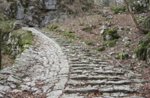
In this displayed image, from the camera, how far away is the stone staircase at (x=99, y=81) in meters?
6.69

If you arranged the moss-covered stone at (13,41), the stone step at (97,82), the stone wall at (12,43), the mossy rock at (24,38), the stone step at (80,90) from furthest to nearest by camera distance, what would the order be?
the moss-covered stone at (13,41), the stone wall at (12,43), the mossy rock at (24,38), the stone step at (97,82), the stone step at (80,90)

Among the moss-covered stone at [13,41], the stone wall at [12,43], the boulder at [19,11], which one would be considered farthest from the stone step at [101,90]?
the boulder at [19,11]

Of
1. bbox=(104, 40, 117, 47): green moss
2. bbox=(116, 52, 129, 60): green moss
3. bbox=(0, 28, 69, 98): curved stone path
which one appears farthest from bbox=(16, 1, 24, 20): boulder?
bbox=(116, 52, 129, 60): green moss

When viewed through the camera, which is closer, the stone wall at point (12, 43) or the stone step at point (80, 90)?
the stone step at point (80, 90)

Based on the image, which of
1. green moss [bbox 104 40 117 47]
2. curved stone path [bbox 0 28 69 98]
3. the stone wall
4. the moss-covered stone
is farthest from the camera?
the moss-covered stone

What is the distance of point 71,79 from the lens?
787 cm

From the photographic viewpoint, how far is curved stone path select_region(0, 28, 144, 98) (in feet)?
22.2

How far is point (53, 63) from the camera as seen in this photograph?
10312 mm

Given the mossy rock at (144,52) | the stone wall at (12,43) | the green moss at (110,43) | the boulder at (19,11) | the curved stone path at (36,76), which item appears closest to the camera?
the curved stone path at (36,76)

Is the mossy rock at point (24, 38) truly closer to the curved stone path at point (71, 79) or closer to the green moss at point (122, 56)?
the curved stone path at point (71, 79)

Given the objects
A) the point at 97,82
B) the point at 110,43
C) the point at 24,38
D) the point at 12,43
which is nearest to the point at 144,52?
the point at 97,82

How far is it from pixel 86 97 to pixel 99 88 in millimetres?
654

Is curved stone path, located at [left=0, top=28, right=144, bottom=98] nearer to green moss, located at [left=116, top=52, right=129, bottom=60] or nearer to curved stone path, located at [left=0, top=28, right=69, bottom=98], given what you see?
curved stone path, located at [left=0, top=28, right=69, bottom=98]

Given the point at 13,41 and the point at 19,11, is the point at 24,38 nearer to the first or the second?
the point at 13,41
